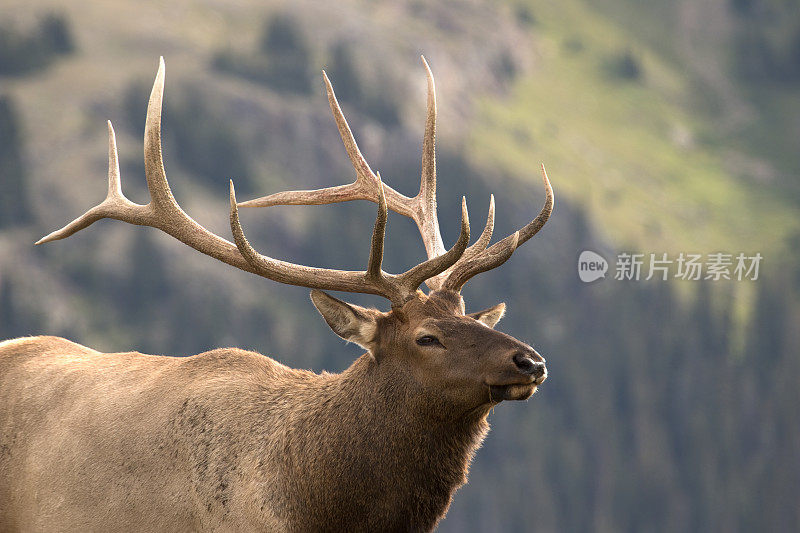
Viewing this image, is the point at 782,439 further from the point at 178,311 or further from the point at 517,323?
the point at 178,311

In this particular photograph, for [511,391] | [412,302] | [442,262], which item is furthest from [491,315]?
[511,391]

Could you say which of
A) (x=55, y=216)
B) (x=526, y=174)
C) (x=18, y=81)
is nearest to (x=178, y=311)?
(x=55, y=216)

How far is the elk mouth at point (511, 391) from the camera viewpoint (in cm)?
865

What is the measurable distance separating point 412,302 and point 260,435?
5.06 ft

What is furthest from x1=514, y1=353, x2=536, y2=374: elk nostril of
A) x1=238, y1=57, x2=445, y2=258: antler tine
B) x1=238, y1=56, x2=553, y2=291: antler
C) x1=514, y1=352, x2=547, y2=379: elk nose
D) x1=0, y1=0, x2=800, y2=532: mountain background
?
x1=0, y1=0, x2=800, y2=532: mountain background

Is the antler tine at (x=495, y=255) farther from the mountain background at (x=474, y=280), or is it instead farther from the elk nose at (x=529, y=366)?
the mountain background at (x=474, y=280)

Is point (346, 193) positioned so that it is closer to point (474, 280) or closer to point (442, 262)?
point (442, 262)

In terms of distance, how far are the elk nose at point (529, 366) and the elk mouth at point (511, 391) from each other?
0.09 meters

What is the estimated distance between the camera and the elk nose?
28.1 feet

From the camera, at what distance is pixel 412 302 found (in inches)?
373

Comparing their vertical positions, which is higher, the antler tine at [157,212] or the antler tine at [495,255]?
the antler tine at [495,255]

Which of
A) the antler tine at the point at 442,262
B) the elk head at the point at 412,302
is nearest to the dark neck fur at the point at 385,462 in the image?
the elk head at the point at 412,302

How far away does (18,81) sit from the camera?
547 ft

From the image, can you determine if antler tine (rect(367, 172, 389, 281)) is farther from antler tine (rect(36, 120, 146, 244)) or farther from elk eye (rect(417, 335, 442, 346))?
antler tine (rect(36, 120, 146, 244))
